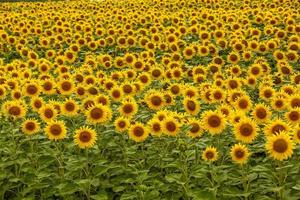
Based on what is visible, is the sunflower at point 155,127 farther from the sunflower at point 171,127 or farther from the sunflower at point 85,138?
the sunflower at point 85,138

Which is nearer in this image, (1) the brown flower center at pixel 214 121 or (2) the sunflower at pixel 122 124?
(1) the brown flower center at pixel 214 121

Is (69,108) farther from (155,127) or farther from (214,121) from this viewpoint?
(214,121)

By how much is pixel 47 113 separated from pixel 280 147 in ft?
11.6

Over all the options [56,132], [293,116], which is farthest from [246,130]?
[56,132]

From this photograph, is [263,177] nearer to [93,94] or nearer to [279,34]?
[93,94]

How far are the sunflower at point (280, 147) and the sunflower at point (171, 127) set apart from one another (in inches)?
56.2

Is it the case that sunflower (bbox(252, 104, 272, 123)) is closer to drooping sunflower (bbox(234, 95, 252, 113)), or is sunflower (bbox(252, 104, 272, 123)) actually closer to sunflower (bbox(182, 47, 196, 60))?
drooping sunflower (bbox(234, 95, 252, 113))

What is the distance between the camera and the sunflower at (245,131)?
6.58m

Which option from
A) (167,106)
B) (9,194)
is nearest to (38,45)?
(167,106)

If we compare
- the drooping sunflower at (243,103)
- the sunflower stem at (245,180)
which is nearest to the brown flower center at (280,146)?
the sunflower stem at (245,180)

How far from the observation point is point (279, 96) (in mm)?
8148

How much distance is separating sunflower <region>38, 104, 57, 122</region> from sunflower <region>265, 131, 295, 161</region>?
130 inches

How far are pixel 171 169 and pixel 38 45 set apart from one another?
10.1 metres

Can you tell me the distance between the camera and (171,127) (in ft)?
23.3
